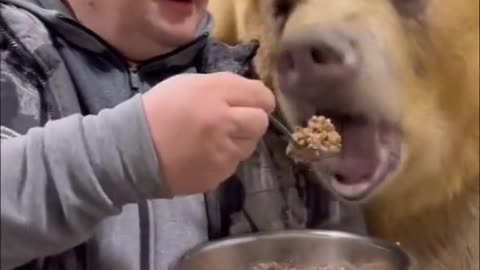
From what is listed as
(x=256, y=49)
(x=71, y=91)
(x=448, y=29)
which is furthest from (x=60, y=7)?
(x=448, y=29)

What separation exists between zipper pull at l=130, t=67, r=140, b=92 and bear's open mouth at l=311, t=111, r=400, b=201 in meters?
0.16

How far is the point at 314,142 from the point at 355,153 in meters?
0.11

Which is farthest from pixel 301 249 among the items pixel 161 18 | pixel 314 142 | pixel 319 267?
pixel 161 18

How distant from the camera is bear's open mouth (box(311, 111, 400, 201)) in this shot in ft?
2.68

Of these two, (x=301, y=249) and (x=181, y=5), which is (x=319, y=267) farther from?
(x=181, y=5)

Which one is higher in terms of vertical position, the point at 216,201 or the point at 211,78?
the point at 211,78

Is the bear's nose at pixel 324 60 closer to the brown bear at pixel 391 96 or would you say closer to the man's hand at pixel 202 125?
the brown bear at pixel 391 96

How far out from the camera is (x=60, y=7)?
0.77 meters

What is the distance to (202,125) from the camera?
619mm

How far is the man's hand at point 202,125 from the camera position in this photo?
0.62 metres

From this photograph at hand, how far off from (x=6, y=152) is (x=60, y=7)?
7.8 inches

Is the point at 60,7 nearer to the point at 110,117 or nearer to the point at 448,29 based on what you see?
the point at 110,117

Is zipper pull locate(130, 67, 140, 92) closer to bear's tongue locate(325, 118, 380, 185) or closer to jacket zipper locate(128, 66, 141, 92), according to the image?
jacket zipper locate(128, 66, 141, 92)

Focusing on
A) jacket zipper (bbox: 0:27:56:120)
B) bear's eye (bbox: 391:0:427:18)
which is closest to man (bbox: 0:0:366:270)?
jacket zipper (bbox: 0:27:56:120)
